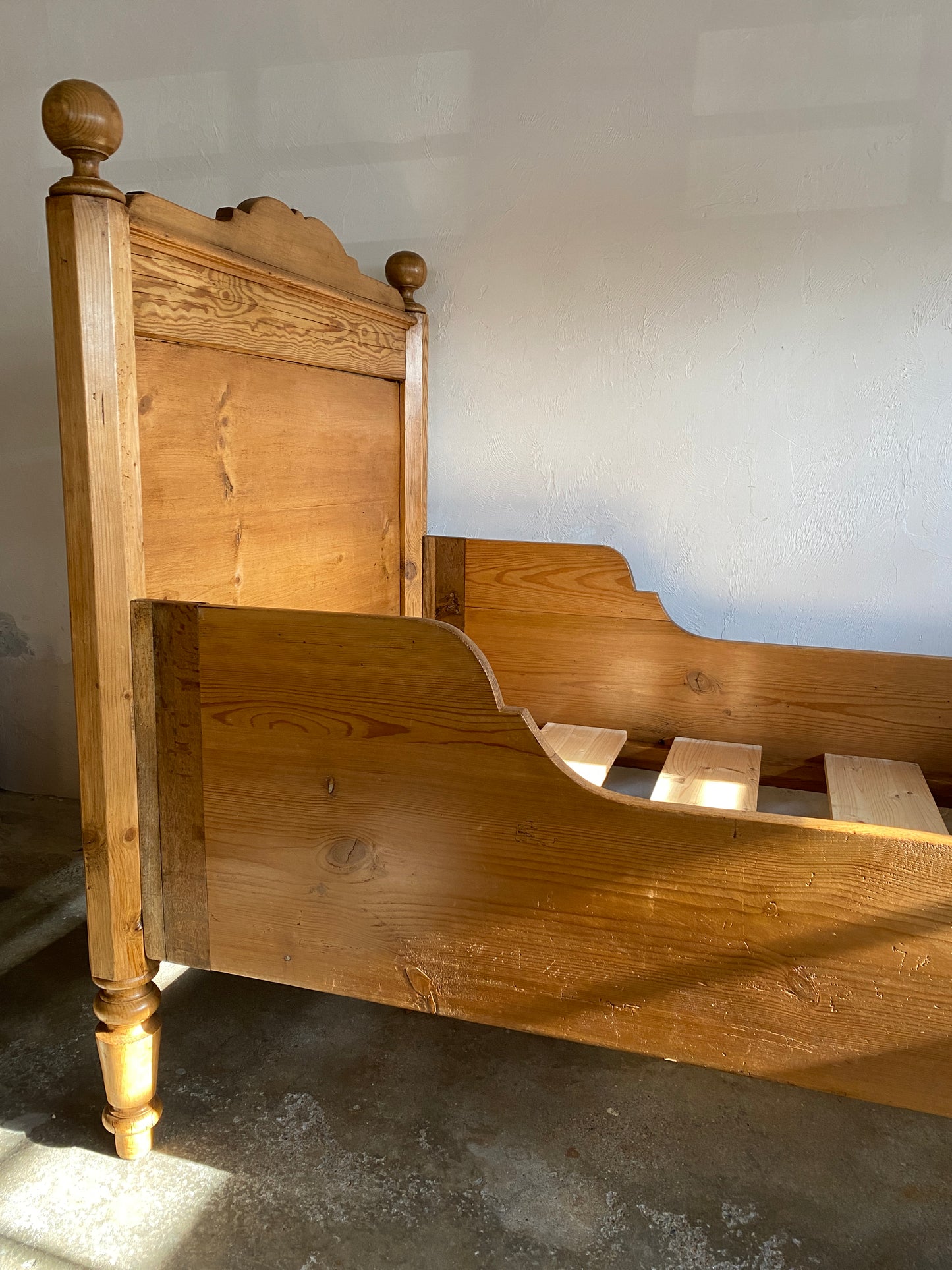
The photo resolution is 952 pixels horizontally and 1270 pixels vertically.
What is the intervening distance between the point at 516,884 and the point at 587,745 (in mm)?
672

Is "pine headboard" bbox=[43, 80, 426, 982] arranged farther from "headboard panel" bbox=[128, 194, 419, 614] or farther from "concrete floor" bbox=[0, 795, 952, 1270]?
"concrete floor" bbox=[0, 795, 952, 1270]

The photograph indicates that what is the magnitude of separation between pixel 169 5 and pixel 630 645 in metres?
1.77

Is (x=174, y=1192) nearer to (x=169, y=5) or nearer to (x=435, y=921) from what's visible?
(x=435, y=921)

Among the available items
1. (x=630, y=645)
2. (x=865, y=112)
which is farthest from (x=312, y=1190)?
(x=865, y=112)

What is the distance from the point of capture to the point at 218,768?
1.28 m

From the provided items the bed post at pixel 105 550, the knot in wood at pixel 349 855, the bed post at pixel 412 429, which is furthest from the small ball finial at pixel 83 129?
the bed post at pixel 412 429

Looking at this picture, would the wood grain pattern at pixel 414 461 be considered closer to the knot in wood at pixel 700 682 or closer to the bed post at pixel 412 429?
the bed post at pixel 412 429

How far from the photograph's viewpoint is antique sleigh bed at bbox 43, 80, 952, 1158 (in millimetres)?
1079

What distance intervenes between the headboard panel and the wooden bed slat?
440mm

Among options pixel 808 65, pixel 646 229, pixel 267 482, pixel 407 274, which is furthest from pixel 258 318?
pixel 808 65

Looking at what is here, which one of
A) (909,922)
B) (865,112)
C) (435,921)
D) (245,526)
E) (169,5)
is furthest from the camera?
(169,5)

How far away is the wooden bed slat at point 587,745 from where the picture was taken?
1.67 metres

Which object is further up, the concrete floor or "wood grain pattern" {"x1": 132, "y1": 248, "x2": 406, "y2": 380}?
"wood grain pattern" {"x1": 132, "y1": 248, "x2": 406, "y2": 380}

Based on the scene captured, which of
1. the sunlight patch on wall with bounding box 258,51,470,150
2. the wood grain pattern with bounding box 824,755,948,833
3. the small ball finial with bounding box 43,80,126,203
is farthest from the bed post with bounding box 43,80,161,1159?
the sunlight patch on wall with bounding box 258,51,470,150
